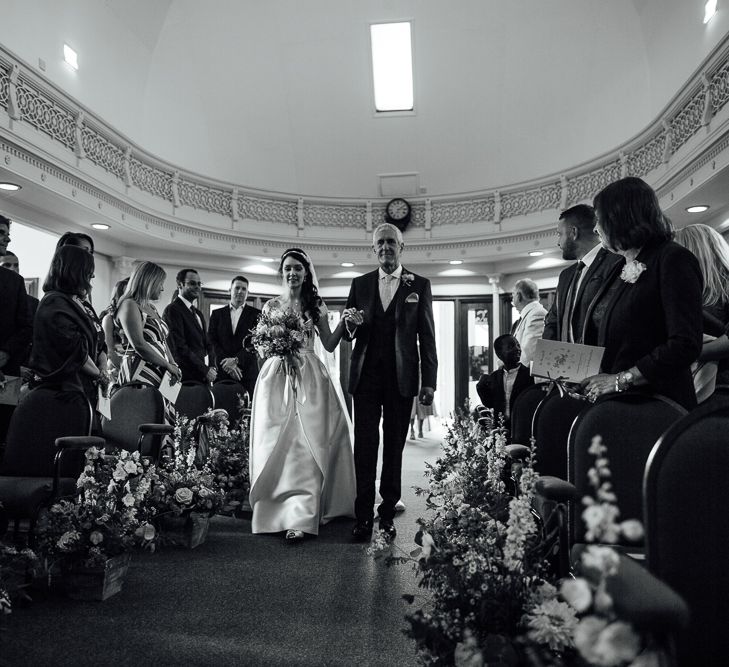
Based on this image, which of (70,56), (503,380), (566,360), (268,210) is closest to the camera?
(566,360)

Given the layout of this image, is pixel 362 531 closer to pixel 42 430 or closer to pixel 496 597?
pixel 42 430

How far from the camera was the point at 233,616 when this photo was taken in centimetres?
245

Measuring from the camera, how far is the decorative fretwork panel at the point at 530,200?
1273cm

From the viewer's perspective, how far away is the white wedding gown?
3846 mm

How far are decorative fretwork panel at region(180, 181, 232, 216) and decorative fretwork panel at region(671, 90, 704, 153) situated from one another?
28.5 ft

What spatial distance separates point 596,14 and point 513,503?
13.6m

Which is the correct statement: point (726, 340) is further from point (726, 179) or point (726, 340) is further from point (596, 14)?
point (596, 14)

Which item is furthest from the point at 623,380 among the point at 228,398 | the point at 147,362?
the point at 228,398

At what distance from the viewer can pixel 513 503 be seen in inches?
57.5

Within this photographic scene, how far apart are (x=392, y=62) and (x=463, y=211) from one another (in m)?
3.69

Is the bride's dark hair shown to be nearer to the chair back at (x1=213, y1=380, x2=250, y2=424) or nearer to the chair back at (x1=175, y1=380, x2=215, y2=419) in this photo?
the chair back at (x1=175, y1=380, x2=215, y2=419)

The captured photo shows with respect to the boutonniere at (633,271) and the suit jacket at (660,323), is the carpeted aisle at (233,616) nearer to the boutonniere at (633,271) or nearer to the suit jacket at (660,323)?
the suit jacket at (660,323)

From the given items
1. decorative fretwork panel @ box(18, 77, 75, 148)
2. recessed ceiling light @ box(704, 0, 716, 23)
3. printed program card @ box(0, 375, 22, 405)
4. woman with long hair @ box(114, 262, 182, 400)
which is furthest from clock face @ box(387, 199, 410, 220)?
printed program card @ box(0, 375, 22, 405)

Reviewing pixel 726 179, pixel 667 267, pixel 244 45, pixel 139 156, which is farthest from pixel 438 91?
pixel 667 267
